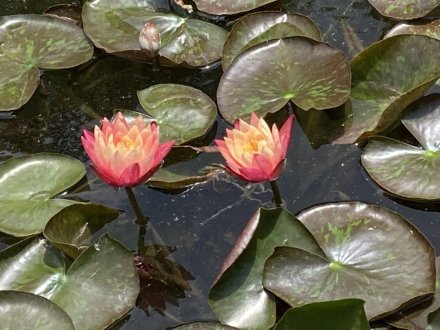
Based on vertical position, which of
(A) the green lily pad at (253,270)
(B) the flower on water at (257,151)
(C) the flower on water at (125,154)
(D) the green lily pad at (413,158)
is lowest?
(A) the green lily pad at (253,270)

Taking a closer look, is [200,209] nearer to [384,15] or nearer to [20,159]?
[20,159]

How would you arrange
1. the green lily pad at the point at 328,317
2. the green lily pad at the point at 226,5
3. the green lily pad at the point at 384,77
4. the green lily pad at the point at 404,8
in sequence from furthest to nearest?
the green lily pad at the point at 226,5 < the green lily pad at the point at 404,8 < the green lily pad at the point at 384,77 < the green lily pad at the point at 328,317

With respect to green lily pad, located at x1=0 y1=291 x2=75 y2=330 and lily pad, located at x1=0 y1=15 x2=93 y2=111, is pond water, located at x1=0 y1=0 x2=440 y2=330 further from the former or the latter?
green lily pad, located at x1=0 y1=291 x2=75 y2=330

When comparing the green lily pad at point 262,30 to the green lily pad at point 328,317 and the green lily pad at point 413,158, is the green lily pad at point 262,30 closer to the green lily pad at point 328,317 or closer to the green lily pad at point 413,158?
the green lily pad at point 413,158

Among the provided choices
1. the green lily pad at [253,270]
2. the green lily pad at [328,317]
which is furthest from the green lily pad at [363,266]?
the green lily pad at [328,317]

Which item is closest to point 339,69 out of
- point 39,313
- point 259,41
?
point 259,41

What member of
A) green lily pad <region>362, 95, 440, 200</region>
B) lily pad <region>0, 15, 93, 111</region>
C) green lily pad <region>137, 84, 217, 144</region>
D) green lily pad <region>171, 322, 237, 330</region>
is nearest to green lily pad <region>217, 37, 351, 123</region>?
green lily pad <region>137, 84, 217, 144</region>
